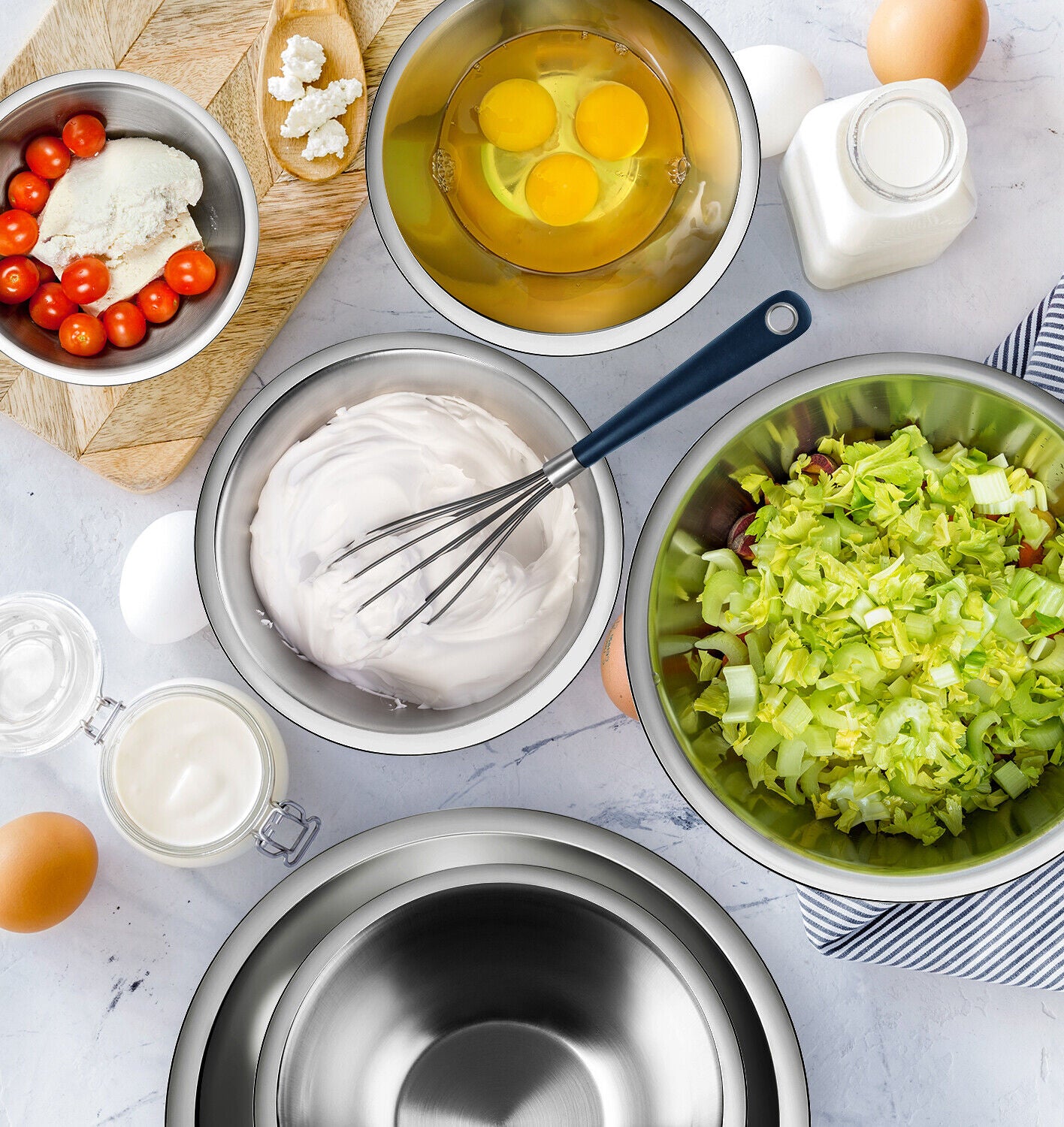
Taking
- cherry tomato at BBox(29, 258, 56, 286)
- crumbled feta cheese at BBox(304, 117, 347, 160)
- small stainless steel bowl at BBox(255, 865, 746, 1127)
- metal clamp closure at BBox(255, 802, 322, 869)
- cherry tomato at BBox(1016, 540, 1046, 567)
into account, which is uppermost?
crumbled feta cheese at BBox(304, 117, 347, 160)

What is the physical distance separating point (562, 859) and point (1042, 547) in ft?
1.49

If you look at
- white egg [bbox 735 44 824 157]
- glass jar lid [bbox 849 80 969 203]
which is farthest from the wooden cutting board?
glass jar lid [bbox 849 80 969 203]

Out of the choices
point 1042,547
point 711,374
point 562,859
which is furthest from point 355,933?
point 1042,547

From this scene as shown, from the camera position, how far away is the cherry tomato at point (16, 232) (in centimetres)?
81

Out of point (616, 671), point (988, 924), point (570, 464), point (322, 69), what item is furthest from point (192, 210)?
point (988, 924)

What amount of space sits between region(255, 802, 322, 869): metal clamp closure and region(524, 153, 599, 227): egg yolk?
1.84 ft

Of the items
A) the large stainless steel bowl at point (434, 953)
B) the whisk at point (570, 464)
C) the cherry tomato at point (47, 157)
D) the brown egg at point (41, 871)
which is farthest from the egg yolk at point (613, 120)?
the brown egg at point (41, 871)

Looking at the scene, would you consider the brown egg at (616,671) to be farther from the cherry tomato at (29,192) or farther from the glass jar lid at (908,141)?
the cherry tomato at (29,192)

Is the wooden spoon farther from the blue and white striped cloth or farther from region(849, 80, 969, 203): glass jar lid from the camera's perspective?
the blue and white striped cloth

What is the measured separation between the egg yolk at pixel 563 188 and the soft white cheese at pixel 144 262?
295 millimetres

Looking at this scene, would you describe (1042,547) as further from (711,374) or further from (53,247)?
(53,247)

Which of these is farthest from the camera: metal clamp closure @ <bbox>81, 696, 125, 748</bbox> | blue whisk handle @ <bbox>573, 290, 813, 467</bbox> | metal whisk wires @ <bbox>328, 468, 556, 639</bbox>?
metal clamp closure @ <bbox>81, 696, 125, 748</bbox>

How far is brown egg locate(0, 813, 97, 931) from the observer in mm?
807

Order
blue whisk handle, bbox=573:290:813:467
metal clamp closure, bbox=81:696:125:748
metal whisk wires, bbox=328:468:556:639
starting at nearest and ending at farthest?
blue whisk handle, bbox=573:290:813:467, metal whisk wires, bbox=328:468:556:639, metal clamp closure, bbox=81:696:125:748
